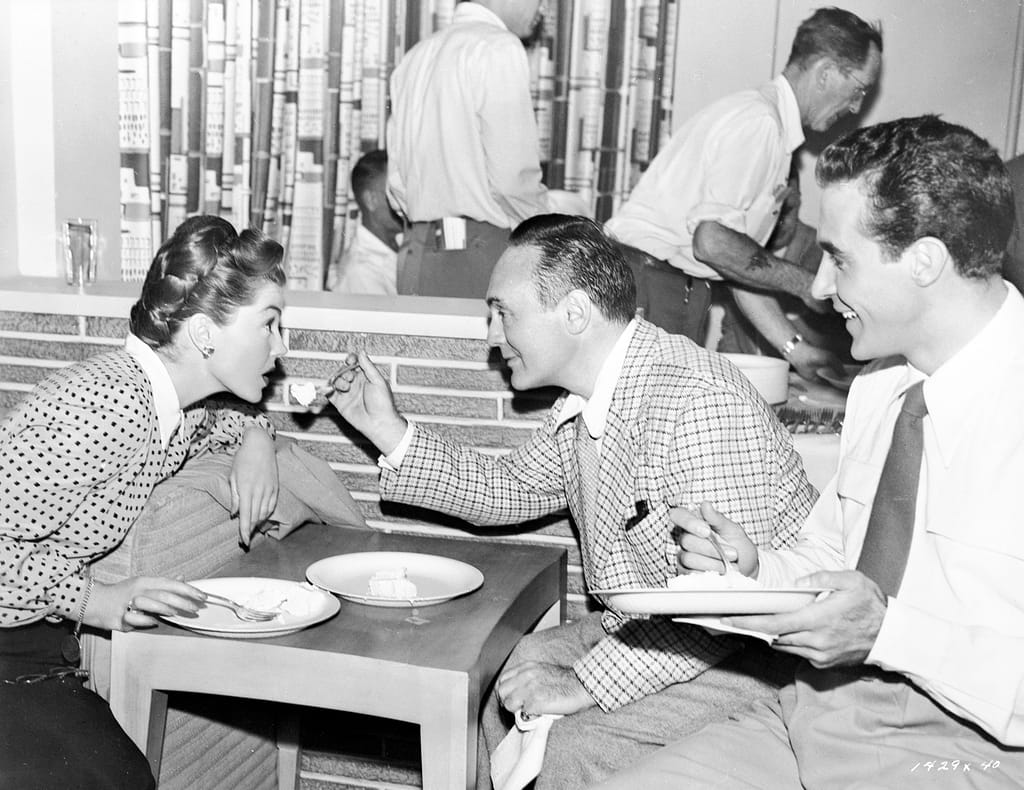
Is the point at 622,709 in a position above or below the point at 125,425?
below

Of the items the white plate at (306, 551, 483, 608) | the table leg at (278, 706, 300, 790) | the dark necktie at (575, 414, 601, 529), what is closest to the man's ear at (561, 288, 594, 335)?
the dark necktie at (575, 414, 601, 529)

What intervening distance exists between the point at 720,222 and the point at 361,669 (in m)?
1.87

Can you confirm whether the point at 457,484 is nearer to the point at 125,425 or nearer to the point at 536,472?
the point at 536,472

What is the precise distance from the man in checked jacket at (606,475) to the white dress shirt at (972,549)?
11.8 inches

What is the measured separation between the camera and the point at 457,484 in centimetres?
214

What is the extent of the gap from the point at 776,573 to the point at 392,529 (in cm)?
97

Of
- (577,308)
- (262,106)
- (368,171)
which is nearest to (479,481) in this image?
(577,308)

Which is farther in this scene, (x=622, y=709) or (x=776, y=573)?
(x=622, y=709)

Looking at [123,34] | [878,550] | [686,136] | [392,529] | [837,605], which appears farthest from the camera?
[123,34]

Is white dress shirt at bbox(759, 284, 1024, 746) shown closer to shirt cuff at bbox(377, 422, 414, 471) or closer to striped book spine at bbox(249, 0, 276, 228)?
shirt cuff at bbox(377, 422, 414, 471)

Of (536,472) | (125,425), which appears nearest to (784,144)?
(536,472)

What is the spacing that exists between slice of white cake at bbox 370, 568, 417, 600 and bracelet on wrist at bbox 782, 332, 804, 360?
5.34 ft

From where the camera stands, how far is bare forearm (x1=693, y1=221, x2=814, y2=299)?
3.05m

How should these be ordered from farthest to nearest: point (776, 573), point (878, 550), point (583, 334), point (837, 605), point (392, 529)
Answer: point (392, 529), point (583, 334), point (776, 573), point (878, 550), point (837, 605)
